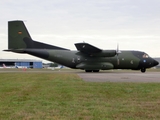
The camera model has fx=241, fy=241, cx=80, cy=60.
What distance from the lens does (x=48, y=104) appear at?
7977mm

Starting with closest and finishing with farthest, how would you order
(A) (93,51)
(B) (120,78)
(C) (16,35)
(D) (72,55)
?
(B) (120,78), (A) (93,51), (C) (16,35), (D) (72,55)

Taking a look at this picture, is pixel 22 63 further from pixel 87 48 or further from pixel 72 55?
pixel 87 48

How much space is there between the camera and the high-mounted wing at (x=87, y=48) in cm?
3234

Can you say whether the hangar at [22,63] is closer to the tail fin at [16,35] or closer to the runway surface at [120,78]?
the tail fin at [16,35]

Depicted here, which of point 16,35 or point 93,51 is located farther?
point 16,35

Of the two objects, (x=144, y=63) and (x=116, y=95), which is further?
(x=144, y=63)

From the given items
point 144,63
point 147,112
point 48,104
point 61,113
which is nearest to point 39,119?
point 61,113

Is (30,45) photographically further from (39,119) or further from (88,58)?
(39,119)

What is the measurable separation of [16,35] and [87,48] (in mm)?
10134

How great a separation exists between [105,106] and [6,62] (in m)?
122

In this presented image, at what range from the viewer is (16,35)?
33.8 m

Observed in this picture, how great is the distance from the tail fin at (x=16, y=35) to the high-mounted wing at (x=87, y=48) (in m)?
7.74

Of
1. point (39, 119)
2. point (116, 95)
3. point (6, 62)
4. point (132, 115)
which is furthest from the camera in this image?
point (6, 62)

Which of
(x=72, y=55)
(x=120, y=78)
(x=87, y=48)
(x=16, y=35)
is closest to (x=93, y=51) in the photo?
(x=87, y=48)
